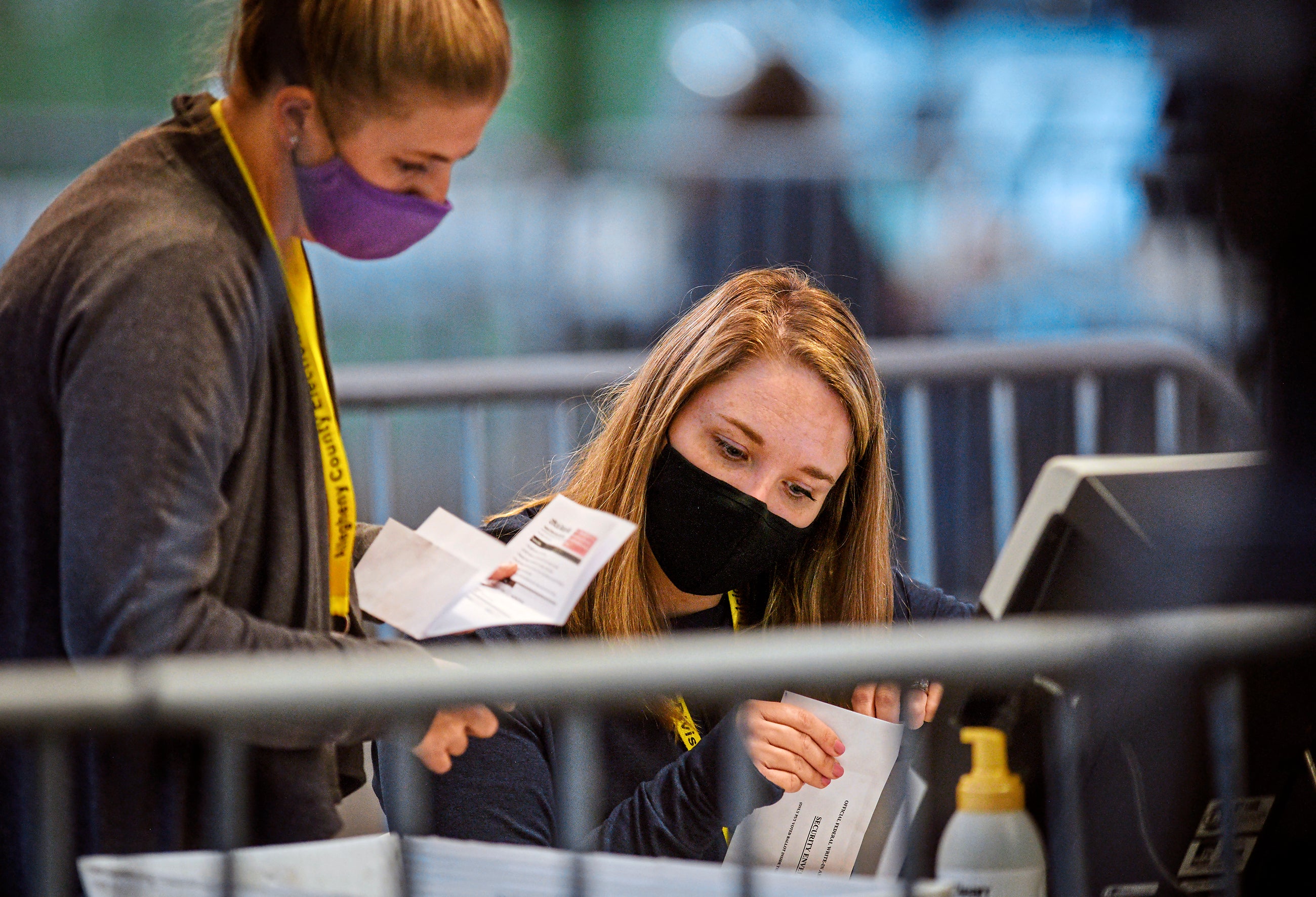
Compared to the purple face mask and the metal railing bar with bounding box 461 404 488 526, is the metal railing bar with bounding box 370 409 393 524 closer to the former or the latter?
the metal railing bar with bounding box 461 404 488 526

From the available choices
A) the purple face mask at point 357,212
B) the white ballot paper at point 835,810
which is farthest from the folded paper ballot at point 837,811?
the purple face mask at point 357,212

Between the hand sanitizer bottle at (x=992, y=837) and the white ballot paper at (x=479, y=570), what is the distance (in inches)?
13.7

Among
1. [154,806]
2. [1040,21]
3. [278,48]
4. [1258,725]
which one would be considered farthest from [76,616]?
[1040,21]

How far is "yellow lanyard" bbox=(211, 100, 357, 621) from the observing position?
1.14 metres

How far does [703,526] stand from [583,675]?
584 millimetres

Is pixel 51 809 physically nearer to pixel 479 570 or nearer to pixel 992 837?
pixel 479 570

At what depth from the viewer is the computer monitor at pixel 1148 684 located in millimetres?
930

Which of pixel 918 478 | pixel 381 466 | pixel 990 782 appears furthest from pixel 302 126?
pixel 918 478

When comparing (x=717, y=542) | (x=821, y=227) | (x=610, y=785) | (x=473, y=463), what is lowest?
(x=610, y=785)

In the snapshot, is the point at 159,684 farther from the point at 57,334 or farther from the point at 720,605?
the point at 720,605

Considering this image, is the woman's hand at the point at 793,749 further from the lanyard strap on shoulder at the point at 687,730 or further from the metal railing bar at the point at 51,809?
the metal railing bar at the point at 51,809

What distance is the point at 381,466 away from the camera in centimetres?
236

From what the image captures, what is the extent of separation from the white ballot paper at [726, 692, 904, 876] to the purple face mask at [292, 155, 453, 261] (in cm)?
52

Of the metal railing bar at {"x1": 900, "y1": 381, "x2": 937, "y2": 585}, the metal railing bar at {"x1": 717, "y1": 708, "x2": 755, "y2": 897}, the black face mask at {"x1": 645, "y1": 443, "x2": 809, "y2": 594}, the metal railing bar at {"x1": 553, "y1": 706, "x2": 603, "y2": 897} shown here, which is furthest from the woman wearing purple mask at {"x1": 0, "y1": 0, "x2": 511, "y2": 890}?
the metal railing bar at {"x1": 900, "y1": 381, "x2": 937, "y2": 585}
